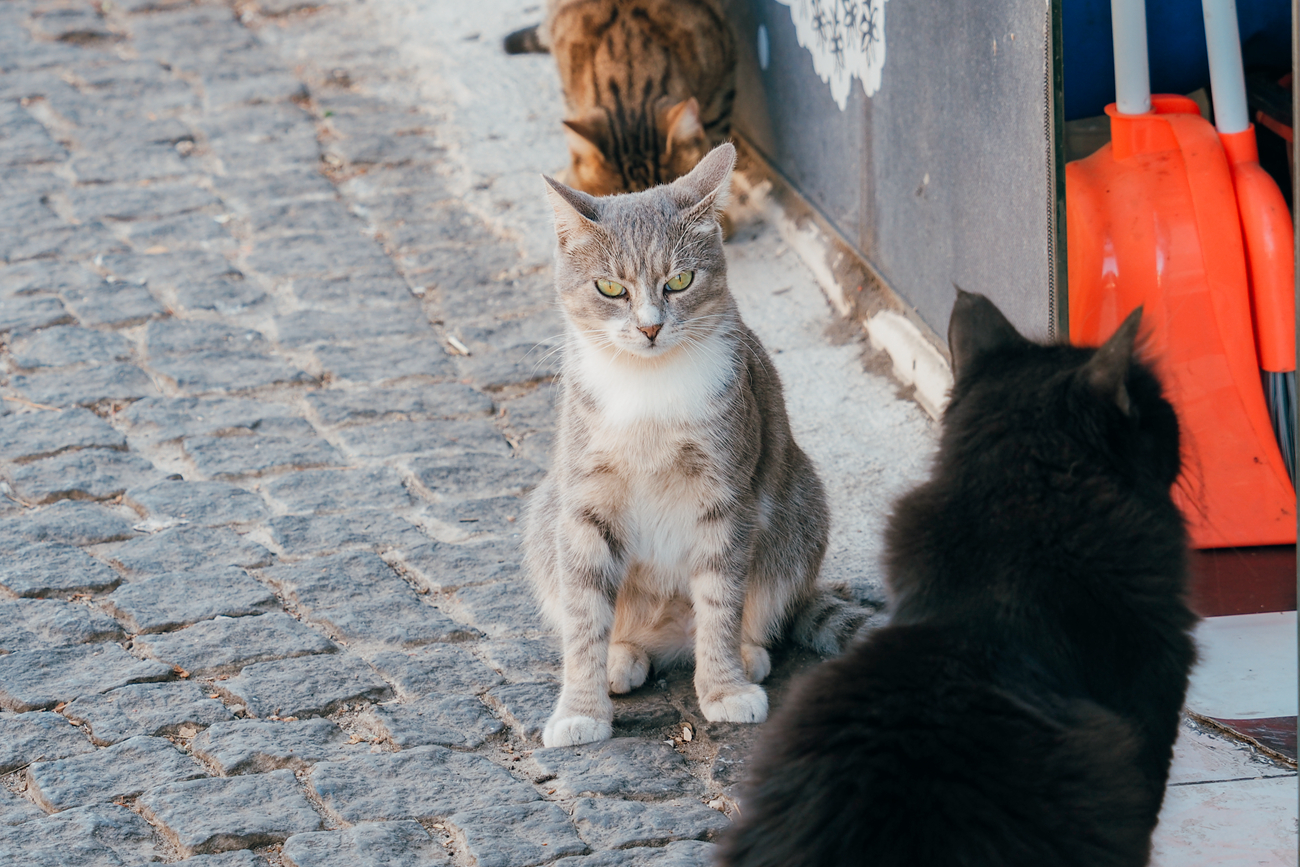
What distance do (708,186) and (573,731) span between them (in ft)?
4.83

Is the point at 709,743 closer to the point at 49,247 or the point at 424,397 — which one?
the point at 424,397

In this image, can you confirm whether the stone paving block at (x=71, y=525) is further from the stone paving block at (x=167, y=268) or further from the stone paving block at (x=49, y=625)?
the stone paving block at (x=167, y=268)

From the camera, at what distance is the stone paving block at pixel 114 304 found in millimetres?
5105

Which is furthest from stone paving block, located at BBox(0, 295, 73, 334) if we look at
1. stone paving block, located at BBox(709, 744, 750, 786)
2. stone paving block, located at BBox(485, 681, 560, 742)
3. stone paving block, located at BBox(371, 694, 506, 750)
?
stone paving block, located at BBox(709, 744, 750, 786)

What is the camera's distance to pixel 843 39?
485 cm

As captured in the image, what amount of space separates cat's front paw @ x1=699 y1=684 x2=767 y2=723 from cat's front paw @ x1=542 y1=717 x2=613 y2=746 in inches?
10.8

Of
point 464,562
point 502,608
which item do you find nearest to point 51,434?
point 464,562

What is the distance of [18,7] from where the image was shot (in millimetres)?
8312

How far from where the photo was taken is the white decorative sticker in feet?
14.9

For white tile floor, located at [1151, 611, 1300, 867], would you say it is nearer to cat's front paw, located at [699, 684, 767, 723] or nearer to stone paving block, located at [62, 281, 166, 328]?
cat's front paw, located at [699, 684, 767, 723]

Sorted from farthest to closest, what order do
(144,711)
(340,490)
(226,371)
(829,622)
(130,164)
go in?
1. (130,164)
2. (226,371)
3. (340,490)
4. (829,622)
5. (144,711)

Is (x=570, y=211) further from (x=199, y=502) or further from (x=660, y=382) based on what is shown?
(x=199, y=502)

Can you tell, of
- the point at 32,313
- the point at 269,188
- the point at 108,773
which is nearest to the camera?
the point at 108,773

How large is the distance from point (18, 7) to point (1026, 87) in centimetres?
759
